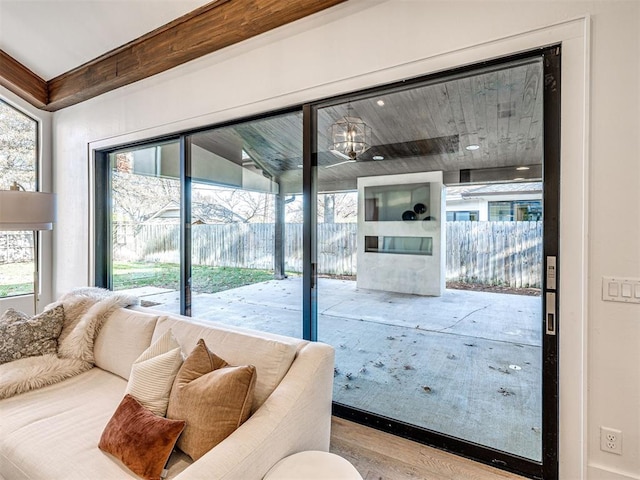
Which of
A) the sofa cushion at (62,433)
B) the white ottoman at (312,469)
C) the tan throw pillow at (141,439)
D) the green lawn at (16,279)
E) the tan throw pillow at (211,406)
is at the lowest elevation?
the sofa cushion at (62,433)

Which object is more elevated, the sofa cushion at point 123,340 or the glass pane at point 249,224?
the glass pane at point 249,224

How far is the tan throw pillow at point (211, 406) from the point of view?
1313 mm

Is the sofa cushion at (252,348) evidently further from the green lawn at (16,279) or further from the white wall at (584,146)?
the green lawn at (16,279)

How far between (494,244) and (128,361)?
2.39m

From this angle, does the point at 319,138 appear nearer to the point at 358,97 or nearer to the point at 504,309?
the point at 358,97

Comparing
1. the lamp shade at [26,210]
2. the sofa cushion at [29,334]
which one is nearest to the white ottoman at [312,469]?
the sofa cushion at [29,334]

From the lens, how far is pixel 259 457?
1.24m

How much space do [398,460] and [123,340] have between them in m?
1.84

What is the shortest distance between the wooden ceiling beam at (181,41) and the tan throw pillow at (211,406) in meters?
2.25

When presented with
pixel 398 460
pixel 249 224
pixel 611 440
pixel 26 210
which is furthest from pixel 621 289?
pixel 26 210

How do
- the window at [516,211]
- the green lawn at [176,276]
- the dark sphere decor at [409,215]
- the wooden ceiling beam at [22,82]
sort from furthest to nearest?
the wooden ceiling beam at [22,82], the green lawn at [176,276], the dark sphere decor at [409,215], the window at [516,211]

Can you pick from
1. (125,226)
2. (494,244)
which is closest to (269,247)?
(494,244)

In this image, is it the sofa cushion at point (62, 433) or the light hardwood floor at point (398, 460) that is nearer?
the sofa cushion at point (62, 433)

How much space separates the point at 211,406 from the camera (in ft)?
4.39
